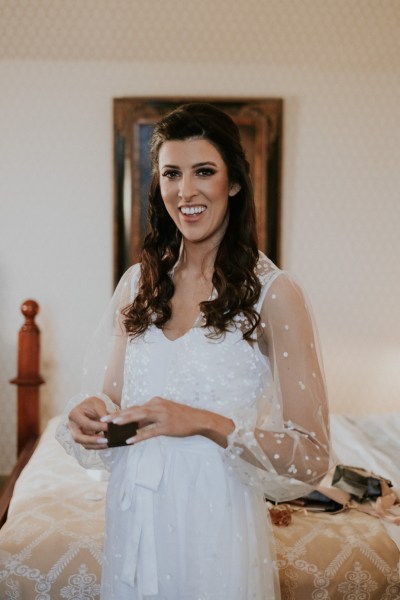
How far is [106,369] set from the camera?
162cm

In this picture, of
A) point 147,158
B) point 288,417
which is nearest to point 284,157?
point 147,158

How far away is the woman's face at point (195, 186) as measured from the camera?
1430mm

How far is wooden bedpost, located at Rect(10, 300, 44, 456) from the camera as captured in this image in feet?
A: 12.9

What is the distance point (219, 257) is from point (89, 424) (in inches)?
17.4

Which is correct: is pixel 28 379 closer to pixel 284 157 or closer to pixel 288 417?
pixel 284 157

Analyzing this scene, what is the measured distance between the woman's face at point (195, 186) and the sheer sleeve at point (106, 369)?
0.25m

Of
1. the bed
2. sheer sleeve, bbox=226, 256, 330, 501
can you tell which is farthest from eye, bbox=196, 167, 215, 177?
the bed

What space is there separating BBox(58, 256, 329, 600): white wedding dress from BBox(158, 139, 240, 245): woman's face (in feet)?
0.52

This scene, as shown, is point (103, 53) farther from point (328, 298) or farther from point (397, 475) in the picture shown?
point (397, 475)

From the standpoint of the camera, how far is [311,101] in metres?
4.14

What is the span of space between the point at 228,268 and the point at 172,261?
7.9 inches

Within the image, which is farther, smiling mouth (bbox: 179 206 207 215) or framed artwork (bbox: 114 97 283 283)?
framed artwork (bbox: 114 97 283 283)

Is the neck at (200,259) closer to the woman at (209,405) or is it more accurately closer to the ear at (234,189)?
the woman at (209,405)

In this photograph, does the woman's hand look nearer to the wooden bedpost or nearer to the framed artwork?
the wooden bedpost
